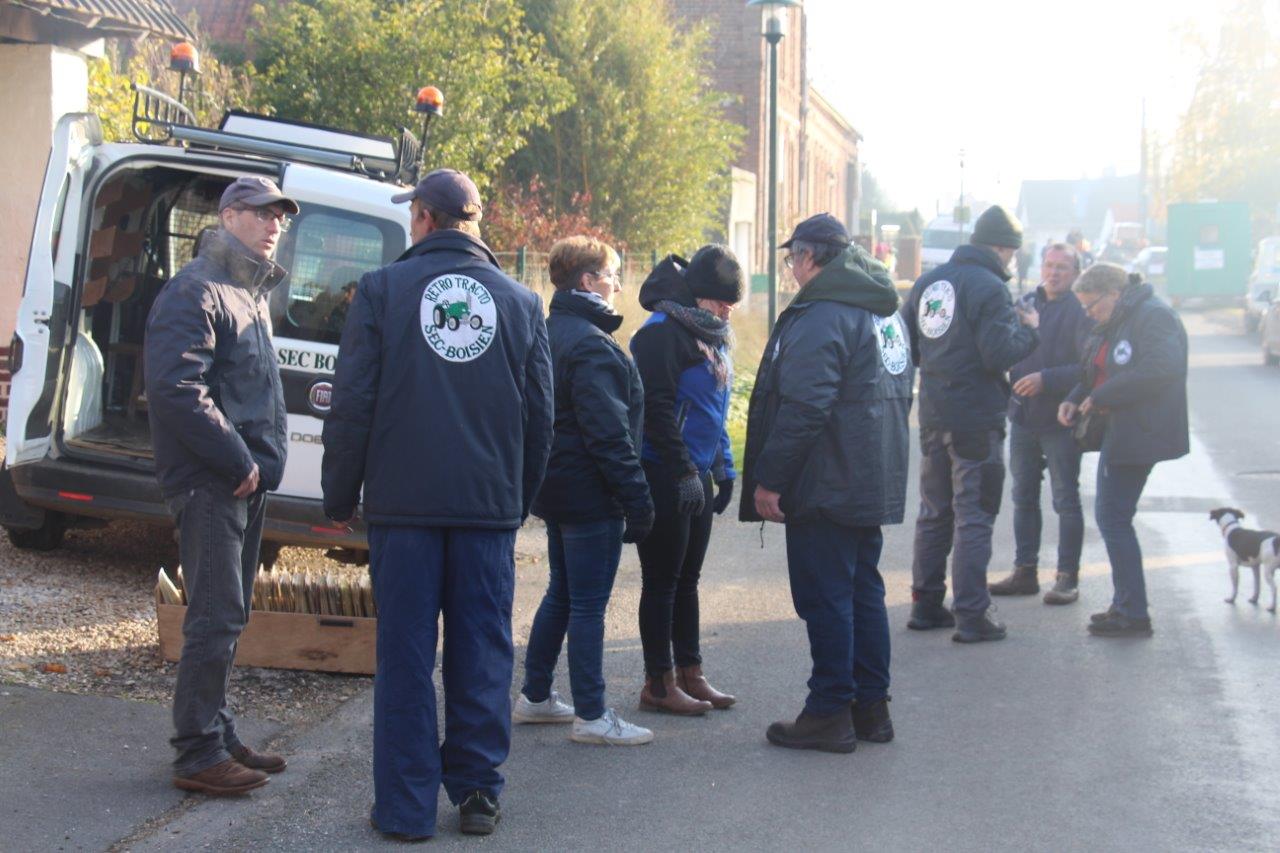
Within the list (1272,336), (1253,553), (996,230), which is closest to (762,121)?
(1272,336)

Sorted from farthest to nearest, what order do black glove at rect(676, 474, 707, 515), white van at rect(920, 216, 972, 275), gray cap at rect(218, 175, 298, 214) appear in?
white van at rect(920, 216, 972, 275) < black glove at rect(676, 474, 707, 515) < gray cap at rect(218, 175, 298, 214)

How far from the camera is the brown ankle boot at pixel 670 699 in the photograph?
6199 millimetres

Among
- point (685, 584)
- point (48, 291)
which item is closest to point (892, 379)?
point (685, 584)

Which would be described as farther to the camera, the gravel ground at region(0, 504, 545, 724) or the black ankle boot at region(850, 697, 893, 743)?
the gravel ground at region(0, 504, 545, 724)

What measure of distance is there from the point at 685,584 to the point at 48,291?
3.57 metres

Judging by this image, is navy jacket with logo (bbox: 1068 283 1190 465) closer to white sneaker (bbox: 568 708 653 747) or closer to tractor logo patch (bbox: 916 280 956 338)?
tractor logo patch (bbox: 916 280 956 338)

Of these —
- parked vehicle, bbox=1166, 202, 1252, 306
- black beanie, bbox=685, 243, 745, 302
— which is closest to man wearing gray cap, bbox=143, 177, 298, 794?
black beanie, bbox=685, 243, 745, 302

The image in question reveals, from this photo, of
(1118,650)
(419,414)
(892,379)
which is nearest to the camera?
(419,414)

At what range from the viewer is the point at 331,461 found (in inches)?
182

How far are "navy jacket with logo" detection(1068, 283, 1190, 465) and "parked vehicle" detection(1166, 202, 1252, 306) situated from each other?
3848cm

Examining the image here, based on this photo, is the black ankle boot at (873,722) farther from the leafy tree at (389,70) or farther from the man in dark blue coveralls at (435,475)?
the leafy tree at (389,70)

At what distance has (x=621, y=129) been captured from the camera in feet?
73.3

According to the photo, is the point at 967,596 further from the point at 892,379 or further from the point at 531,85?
the point at 531,85

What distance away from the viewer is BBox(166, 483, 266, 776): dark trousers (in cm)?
488
